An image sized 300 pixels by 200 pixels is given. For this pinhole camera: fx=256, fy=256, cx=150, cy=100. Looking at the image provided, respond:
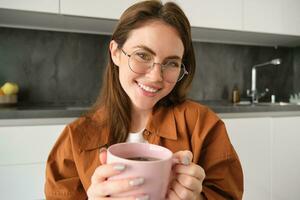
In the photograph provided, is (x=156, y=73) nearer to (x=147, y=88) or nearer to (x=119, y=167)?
(x=147, y=88)

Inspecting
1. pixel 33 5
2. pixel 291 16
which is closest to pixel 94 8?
pixel 33 5

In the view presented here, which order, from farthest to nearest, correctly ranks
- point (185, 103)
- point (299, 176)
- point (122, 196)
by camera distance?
1. point (299, 176)
2. point (185, 103)
3. point (122, 196)

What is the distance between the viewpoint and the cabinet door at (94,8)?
143 centimetres

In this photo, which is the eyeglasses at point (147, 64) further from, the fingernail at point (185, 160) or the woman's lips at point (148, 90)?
the fingernail at point (185, 160)

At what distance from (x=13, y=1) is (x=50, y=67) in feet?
1.74

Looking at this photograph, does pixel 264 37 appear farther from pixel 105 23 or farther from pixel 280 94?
pixel 105 23

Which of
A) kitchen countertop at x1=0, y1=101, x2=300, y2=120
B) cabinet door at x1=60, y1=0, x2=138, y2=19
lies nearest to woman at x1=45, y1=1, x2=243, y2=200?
kitchen countertop at x1=0, y1=101, x2=300, y2=120

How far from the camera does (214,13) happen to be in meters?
1.74

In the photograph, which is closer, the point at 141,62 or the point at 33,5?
the point at 141,62

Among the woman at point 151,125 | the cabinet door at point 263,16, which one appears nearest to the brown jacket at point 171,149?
the woman at point 151,125

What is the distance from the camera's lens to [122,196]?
35cm

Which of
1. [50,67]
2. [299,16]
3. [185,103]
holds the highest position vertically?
[299,16]

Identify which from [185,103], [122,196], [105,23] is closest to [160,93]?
[185,103]

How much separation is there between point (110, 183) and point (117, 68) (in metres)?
0.49
